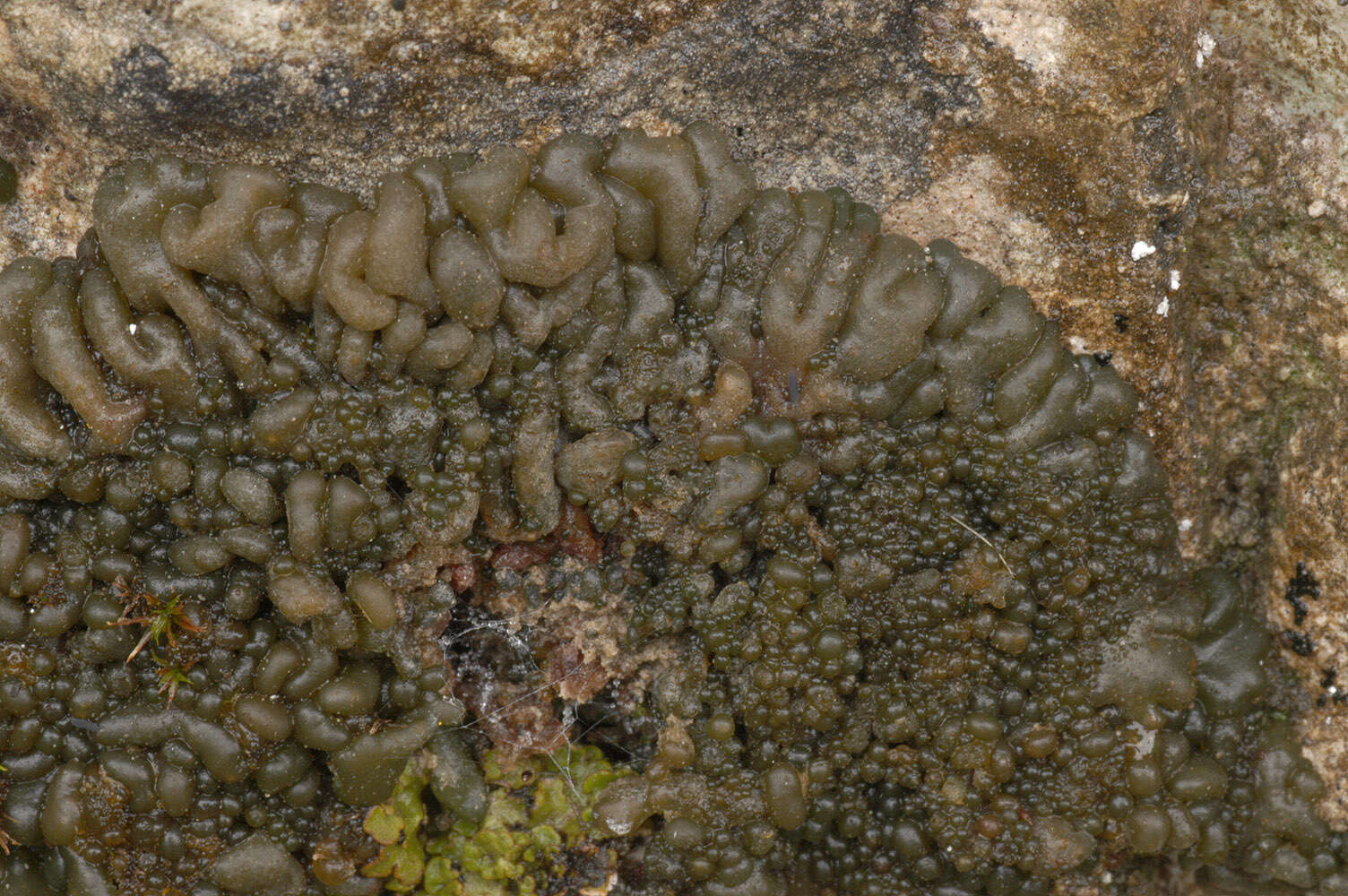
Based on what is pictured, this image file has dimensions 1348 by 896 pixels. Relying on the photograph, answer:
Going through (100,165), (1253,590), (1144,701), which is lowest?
(1144,701)

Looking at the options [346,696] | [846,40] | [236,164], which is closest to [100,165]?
[236,164]

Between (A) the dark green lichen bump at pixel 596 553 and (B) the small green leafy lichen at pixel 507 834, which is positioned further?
(B) the small green leafy lichen at pixel 507 834

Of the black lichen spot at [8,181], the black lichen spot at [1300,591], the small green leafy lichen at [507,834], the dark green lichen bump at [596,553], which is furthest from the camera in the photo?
the black lichen spot at [1300,591]

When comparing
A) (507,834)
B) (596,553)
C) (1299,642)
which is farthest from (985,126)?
(507,834)

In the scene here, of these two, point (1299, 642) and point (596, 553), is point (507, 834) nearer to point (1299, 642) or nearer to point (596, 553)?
point (596, 553)

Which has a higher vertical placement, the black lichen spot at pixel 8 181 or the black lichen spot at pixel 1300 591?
the black lichen spot at pixel 8 181

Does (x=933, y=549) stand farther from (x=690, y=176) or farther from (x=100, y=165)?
(x=100, y=165)

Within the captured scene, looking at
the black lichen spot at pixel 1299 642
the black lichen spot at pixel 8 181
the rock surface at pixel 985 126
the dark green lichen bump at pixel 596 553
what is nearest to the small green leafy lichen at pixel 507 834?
the dark green lichen bump at pixel 596 553

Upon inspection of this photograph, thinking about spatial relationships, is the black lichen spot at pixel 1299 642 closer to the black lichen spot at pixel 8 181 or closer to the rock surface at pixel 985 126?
the rock surface at pixel 985 126
